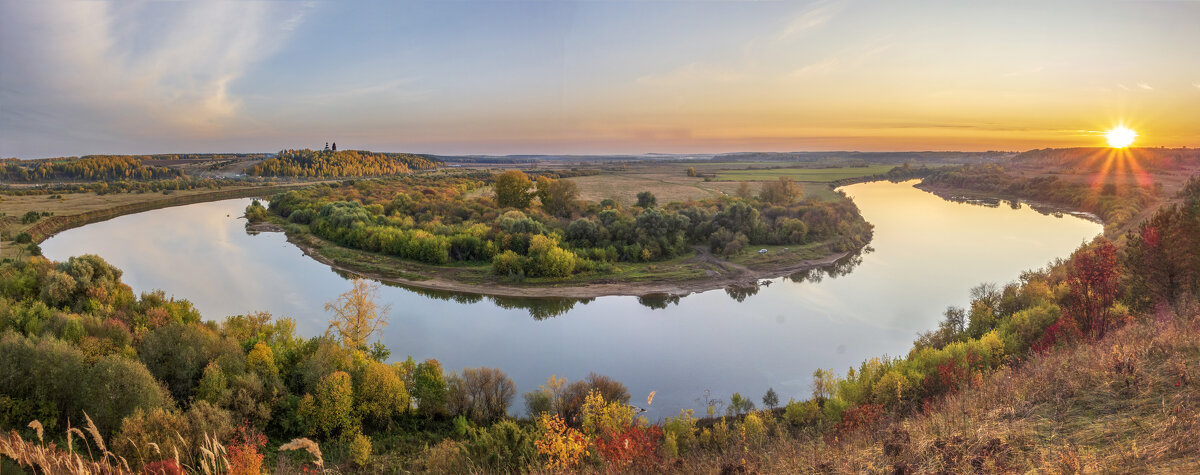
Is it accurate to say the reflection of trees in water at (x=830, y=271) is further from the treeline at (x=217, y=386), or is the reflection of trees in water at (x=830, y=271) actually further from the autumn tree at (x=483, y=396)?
the autumn tree at (x=483, y=396)

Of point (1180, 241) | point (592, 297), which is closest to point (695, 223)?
point (592, 297)

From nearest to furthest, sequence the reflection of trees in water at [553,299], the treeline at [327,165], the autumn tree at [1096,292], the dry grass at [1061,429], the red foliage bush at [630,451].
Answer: the dry grass at [1061,429]
the red foliage bush at [630,451]
the autumn tree at [1096,292]
the reflection of trees in water at [553,299]
the treeline at [327,165]

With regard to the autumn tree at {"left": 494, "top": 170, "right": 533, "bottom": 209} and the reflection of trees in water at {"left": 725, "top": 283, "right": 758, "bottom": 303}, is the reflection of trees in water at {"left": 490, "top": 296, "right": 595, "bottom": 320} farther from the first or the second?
the autumn tree at {"left": 494, "top": 170, "right": 533, "bottom": 209}

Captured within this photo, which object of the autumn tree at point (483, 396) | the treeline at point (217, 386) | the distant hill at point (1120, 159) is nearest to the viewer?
the treeline at point (217, 386)

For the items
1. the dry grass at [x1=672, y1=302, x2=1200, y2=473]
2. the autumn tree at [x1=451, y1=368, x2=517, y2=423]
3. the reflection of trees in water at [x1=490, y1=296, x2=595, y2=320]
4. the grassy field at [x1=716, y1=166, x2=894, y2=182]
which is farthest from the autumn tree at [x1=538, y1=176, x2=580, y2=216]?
the grassy field at [x1=716, y1=166, x2=894, y2=182]

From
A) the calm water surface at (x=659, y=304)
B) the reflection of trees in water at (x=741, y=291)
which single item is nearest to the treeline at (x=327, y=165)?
the calm water surface at (x=659, y=304)

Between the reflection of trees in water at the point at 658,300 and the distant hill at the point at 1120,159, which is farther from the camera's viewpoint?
the distant hill at the point at 1120,159
